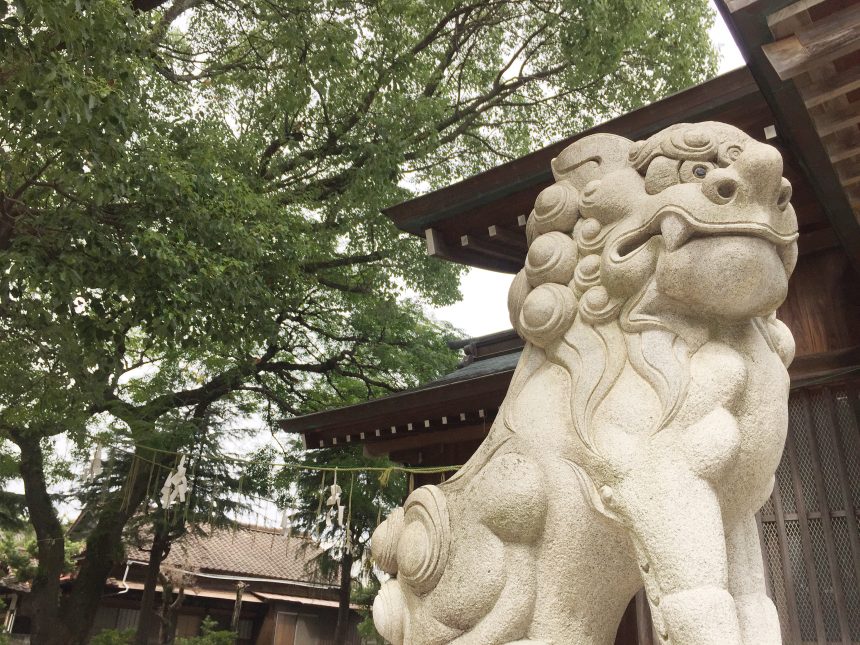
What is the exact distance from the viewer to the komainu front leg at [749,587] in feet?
7.07

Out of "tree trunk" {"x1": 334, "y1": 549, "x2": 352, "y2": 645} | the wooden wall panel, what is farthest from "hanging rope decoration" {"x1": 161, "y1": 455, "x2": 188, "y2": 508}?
"tree trunk" {"x1": 334, "y1": 549, "x2": 352, "y2": 645}

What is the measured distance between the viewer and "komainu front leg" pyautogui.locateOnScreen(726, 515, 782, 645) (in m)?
2.16

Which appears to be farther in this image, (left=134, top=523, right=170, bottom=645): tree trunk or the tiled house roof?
the tiled house roof

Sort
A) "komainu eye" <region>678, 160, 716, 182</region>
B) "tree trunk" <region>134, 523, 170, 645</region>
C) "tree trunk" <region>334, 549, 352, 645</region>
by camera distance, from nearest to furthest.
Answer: "komainu eye" <region>678, 160, 716, 182</region>, "tree trunk" <region>134, 523, 170, 645</region>, "tree trunk" <region>334, 549, 352, 645</region>

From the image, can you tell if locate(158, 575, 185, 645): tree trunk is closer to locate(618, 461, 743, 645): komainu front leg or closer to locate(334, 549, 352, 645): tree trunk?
locate(334, 549, 352, 645): tree trunk

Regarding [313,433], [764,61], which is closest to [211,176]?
[313,433]

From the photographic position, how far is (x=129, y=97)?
5250 mm

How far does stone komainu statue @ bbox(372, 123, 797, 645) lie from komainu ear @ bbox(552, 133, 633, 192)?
0.74ft

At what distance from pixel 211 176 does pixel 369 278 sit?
4151mm

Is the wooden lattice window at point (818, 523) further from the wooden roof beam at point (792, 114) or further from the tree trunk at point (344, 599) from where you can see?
the tree trunk at point (344, 599)

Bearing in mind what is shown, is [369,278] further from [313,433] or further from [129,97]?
[129,97]

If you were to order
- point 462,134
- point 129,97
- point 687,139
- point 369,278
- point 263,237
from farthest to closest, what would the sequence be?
point 462,134 < point 369,278 < point 263,237 < point 129,97 < point 687,139

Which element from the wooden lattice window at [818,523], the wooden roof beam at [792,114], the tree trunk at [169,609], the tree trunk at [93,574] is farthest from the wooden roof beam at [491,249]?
the tree trunk at [169,609]

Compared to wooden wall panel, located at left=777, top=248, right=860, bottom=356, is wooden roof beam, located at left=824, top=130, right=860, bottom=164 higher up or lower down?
higher up
